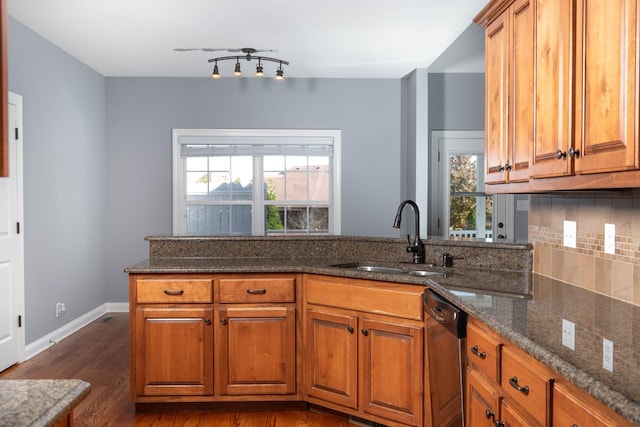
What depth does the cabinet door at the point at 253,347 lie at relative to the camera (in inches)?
119

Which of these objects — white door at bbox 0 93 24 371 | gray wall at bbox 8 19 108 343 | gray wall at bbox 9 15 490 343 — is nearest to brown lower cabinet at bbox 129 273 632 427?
white door at bbox 0 93 24 371

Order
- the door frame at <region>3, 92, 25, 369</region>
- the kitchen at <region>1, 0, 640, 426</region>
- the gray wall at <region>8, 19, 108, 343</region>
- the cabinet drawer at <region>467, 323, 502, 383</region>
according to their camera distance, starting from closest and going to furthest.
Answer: the cabinet drawer at <region>467, 323, 502, 383</region>, the door frame at <region>3, 92, 25, 369</region>, the gray wall at <region>8, 19, 108, 343</region>, the kitchen at <region>1, 0, 640, 426</region>

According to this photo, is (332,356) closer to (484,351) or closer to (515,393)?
(484,351)

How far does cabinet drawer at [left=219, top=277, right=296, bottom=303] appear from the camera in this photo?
119 inches

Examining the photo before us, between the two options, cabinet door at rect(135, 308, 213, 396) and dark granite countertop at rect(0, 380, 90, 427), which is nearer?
dark granite countertop at rect(0, 380, 90, 427)

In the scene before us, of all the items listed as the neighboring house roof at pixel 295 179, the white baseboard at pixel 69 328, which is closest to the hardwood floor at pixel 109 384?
the white baseboard at pixel 69 328

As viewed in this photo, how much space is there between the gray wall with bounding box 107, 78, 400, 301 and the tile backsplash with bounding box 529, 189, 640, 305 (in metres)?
3.43

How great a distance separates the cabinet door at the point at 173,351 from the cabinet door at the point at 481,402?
156 cm

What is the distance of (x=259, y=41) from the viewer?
4.74m

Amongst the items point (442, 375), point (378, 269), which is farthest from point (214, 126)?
point (442, 375)

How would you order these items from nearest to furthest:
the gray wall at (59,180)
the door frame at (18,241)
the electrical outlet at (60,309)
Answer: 1. the door frame at (18,241)
2. the gray wall at (59,180)
3. the electrical outlet at (60,309)

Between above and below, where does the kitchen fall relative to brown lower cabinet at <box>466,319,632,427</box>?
above

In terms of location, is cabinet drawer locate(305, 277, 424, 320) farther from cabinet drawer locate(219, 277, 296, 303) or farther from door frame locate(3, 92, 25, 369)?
door frame locate(3, 92, 25, 369)

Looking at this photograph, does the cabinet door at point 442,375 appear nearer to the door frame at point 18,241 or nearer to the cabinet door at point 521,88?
the cabinet door at point 521,88
